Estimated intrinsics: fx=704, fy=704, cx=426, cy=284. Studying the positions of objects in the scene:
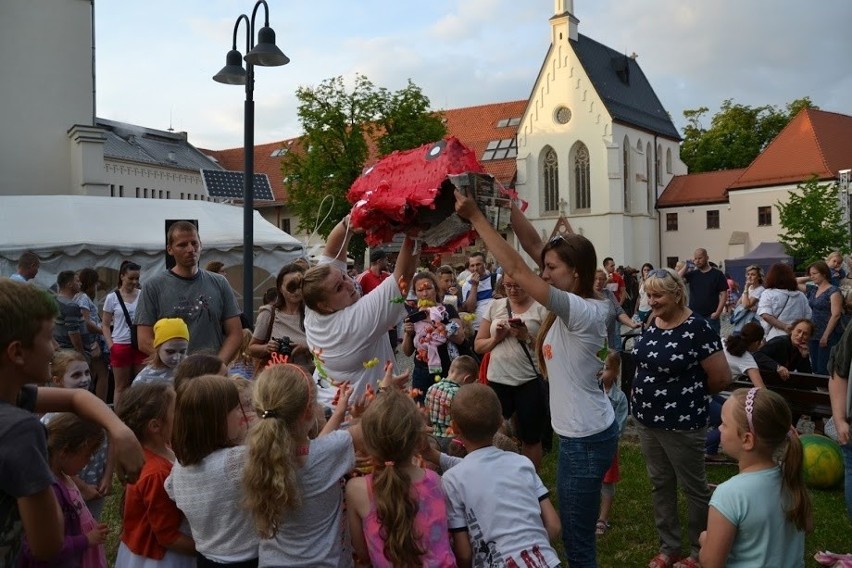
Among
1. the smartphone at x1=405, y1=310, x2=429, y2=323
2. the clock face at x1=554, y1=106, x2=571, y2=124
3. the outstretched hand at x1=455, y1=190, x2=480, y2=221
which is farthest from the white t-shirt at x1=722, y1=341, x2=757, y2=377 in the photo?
the clock face at x1=554, y1=106, x2=571, y2=124

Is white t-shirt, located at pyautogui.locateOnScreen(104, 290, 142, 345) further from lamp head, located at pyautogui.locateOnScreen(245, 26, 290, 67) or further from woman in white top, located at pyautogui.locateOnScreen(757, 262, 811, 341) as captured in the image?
woman in white top, located at pyautogui.locateOnScreen(757, 262, 811, 341)

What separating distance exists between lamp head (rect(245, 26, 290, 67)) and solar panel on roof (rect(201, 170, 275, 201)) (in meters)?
7.61

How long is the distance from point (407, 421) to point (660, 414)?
208 centimetres

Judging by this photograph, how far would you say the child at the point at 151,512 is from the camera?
2.81 metres

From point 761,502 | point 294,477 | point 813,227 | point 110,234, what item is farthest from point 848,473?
point 813,227

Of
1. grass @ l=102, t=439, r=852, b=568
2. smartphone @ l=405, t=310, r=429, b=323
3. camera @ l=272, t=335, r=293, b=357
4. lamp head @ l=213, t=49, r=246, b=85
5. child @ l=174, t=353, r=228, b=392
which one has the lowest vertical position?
grass @ l=102, t=439, r=852, b=568

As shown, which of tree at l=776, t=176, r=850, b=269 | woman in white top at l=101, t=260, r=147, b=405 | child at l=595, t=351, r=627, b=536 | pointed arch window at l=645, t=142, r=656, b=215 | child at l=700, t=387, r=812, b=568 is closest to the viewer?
child at l=700, t=387, r=812, b=568

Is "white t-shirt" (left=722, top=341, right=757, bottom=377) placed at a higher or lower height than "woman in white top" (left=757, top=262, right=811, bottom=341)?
lower

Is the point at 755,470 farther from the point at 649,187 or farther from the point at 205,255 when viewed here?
the point at 649,187

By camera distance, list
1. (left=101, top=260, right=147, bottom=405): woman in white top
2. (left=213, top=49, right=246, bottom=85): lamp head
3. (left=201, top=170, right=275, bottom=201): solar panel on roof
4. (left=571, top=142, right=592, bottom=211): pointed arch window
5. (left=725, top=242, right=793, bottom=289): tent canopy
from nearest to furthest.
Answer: (left=101, top=260, right=147, bottom=405): woman in white top
(left=213, top=49, right=246, bottom=85): lamp head
(left=201, top=170, right=275, bottom=201): solar panel on roof
(left=725, top=242, right=793, bottom=289): tent canopy
(left=571, top=142, right=592, bottom=211): pointed arch window

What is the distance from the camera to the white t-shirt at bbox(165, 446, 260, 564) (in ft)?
8.59

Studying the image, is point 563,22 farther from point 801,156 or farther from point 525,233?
point 525,233

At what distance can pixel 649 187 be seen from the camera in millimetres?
48125

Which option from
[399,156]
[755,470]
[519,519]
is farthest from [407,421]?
[755,470]
